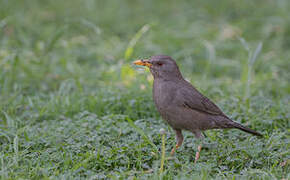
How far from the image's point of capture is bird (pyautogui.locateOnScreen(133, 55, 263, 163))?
5172 mm

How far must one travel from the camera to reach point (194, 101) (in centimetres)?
533

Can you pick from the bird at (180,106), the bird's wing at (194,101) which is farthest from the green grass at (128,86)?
the bird's wing at (194,101)

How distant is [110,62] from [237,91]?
2351 millimetres

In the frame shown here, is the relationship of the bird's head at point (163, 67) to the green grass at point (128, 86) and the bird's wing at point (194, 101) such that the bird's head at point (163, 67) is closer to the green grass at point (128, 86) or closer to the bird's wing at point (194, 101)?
the bird's wing at point (194, 101)

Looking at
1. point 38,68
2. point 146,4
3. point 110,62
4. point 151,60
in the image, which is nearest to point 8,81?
point 38,68

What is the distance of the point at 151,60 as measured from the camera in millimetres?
5473

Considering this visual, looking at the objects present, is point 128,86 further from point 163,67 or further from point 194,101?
point 194,101

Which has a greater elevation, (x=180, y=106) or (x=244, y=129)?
(x=180, y=106)

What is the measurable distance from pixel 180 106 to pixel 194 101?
0.21 meters

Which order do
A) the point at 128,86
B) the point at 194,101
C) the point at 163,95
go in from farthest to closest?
1. the point at 128,86
2. the point at 194,101
3. the point at 163,95

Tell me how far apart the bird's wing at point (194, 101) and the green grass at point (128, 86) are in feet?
1.23

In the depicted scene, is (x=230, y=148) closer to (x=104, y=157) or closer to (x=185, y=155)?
(x=185, y=155)

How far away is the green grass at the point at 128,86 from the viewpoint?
15.7 feet

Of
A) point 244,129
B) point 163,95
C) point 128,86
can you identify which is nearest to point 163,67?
point 163,95
